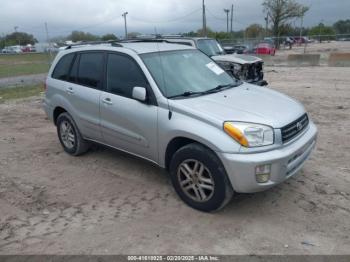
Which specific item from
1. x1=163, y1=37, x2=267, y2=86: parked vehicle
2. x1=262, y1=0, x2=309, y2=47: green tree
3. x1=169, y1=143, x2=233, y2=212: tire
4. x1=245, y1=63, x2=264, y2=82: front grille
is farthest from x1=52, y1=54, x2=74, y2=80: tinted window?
x1=262, y1=0, x2=309, y2=47: green tree

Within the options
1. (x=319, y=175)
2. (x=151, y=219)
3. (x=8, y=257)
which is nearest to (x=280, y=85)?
(x=319, y=175)

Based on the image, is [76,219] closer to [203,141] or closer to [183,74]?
[203,141]

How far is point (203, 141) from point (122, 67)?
5.66 feet

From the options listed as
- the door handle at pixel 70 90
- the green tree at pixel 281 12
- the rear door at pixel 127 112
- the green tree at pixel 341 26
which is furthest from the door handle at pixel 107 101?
the green tree at pixel 341 26

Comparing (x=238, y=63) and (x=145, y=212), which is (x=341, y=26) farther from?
(x=145, y=212)

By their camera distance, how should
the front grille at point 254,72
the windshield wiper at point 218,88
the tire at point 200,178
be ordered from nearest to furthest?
the tire at point 200,178 < the windshield wiper at point 218,88 < the front grille at point 254,72

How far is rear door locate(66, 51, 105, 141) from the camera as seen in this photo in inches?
204

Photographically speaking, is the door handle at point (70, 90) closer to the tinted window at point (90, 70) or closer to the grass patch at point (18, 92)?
the tinted window at point (90, 70)

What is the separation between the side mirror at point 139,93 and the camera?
14.1 feet

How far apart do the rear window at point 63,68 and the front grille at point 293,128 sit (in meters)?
3.58

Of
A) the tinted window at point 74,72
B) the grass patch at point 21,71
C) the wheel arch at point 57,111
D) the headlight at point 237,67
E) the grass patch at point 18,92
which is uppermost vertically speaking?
the tinted window at point 74,72

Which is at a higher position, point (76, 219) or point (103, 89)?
point (103, 89)

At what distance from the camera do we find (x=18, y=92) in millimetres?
14555

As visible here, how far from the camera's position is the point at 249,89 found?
4.90 metres
